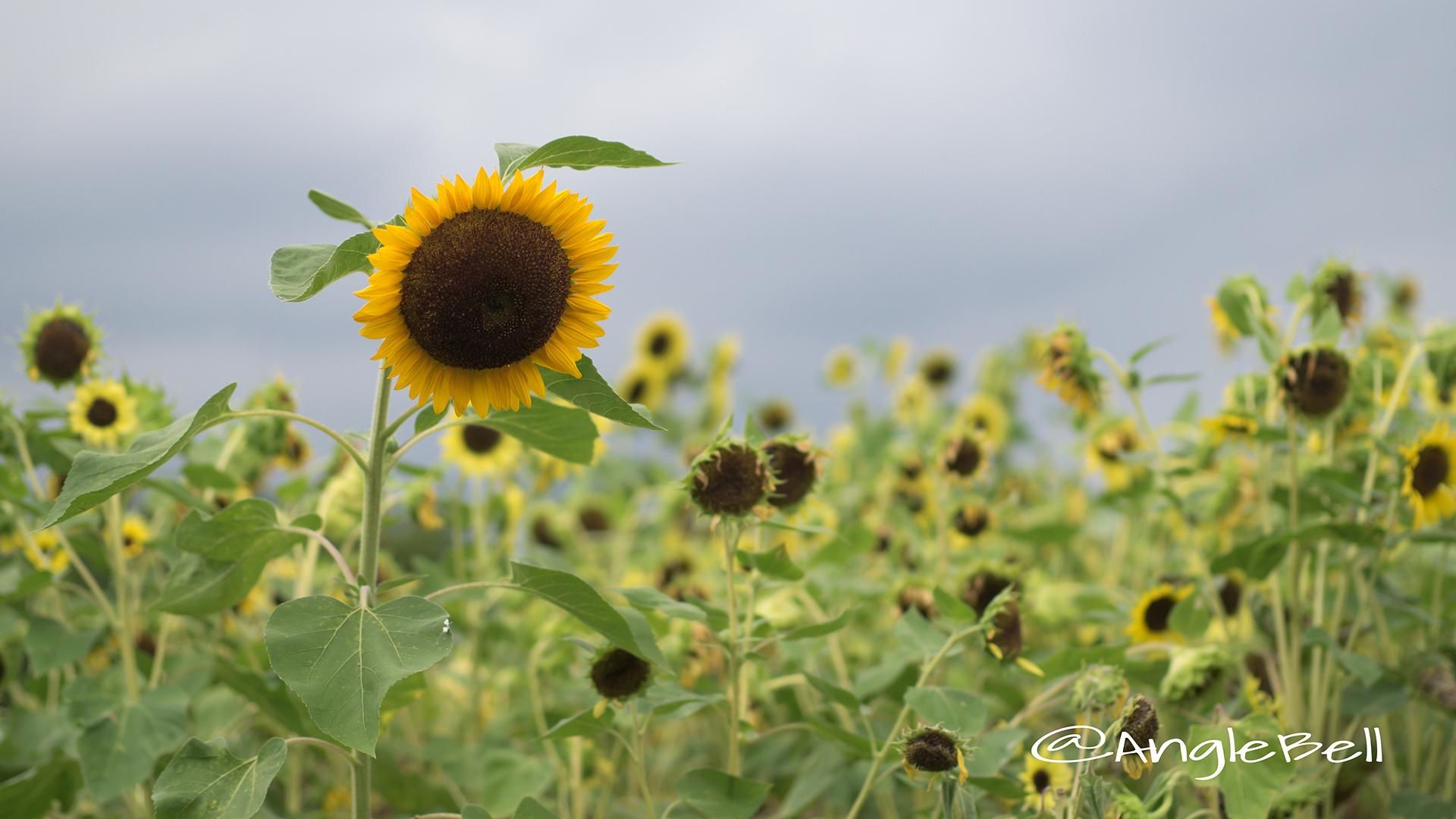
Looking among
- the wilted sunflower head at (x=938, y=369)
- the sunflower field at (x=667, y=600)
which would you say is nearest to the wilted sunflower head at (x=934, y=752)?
the sunflower field at (x=667, y=600)

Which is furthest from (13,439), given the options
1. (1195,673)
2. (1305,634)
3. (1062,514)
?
(1062,514)

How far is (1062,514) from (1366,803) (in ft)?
3.81

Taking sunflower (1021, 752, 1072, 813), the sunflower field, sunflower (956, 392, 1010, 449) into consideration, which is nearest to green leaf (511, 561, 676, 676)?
Result: the sunflower field

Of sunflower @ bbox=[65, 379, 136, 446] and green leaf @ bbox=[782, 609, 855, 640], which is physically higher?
sunflower @ bbox=[65, 379, 136, 446]

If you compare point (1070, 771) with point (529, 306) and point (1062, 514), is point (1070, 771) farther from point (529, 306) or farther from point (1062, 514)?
point (1062, 514)

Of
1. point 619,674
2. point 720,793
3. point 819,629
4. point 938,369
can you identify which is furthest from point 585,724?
point 938,369

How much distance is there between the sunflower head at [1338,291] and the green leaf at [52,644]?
2201 mm

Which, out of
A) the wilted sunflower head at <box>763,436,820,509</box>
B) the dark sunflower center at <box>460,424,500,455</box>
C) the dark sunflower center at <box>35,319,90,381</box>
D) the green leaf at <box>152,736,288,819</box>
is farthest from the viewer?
the dark sunflower center at <box>460,424,500,455</box>

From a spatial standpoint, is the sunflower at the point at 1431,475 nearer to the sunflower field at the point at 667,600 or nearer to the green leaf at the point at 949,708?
the sunflower field at the point at 667,600

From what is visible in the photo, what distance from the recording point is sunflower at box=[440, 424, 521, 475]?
231 centimetres

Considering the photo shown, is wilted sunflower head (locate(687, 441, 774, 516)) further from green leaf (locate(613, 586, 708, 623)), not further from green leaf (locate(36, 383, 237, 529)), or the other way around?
green leaf (locate(36, 383, 237, 529))

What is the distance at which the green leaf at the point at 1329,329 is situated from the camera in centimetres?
153

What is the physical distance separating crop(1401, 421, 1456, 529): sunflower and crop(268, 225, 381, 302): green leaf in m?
1.55

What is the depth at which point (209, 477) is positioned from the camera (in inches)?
61.2
